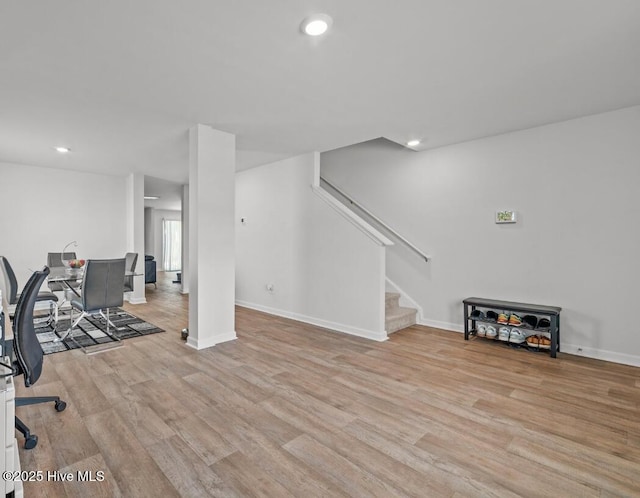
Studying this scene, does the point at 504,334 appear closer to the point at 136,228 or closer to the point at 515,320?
the point at 515,320

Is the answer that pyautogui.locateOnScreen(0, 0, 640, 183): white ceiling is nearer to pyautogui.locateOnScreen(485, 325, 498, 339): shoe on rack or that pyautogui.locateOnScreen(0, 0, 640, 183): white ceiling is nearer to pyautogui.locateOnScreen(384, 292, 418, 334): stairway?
pyautogui.locateOnScreen(384, 292, 418, 334): stairway

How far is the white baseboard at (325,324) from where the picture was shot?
4.11 m

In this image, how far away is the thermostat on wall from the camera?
3.96 metres

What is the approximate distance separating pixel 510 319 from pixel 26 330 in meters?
4.33

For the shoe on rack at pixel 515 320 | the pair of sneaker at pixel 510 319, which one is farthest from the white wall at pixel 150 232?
the shoe on rack at pixel 515 320

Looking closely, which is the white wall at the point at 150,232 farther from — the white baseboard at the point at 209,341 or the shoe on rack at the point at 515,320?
the shoe on rack at the point at 515,320

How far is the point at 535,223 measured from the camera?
12.5 feet

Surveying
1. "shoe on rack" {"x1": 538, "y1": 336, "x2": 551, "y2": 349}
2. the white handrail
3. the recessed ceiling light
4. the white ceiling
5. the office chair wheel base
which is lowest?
the office chair wheel base

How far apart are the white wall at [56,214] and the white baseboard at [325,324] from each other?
3.26m

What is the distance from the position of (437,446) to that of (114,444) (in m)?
1.89

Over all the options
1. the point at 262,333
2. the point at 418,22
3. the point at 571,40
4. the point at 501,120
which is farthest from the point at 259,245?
the point at 571,40

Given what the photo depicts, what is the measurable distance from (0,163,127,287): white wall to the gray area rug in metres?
1.41

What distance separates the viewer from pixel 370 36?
2.13 m

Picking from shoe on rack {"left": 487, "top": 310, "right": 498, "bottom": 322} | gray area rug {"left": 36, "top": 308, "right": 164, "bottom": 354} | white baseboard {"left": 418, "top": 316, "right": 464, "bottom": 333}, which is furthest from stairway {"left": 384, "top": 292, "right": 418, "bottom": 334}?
gray area rug {"left": 36, "top": 308, "right": 164, "bottom": 354}
